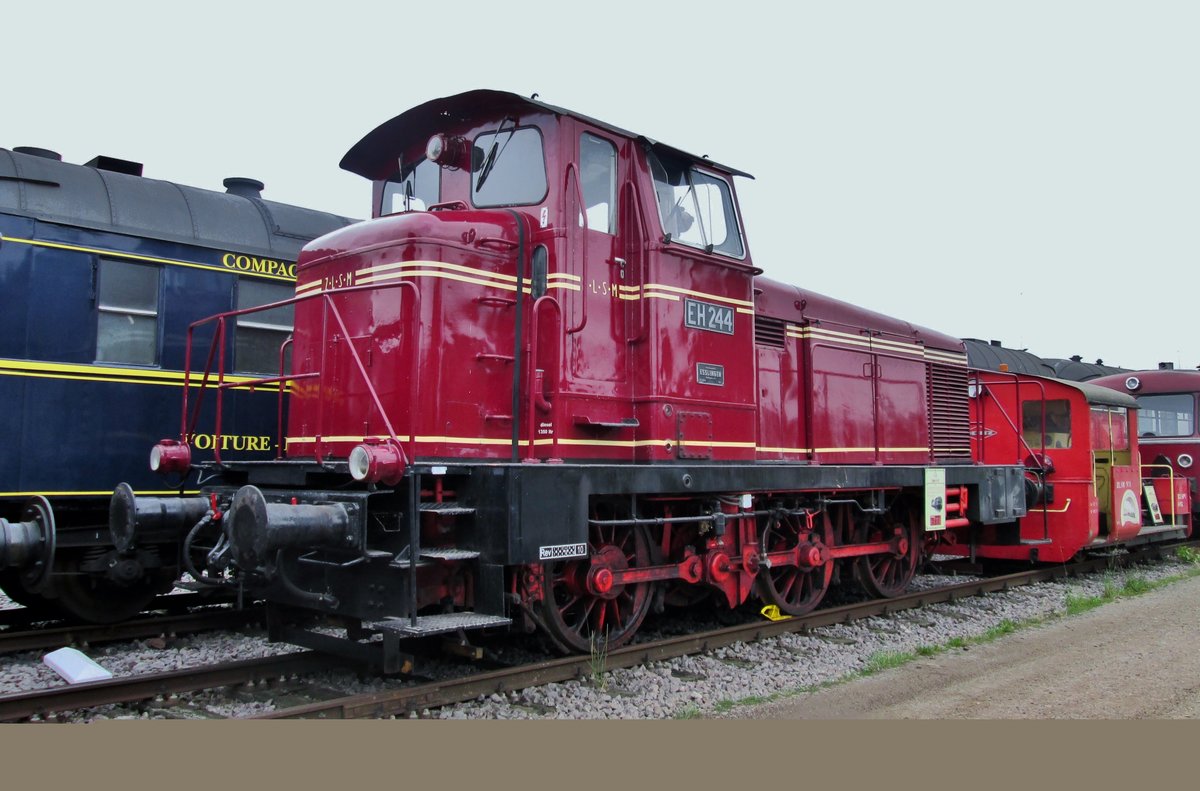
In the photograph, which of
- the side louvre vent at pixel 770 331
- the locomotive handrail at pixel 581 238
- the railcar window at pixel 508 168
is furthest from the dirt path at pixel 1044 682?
the railcar window at pixel 508 168

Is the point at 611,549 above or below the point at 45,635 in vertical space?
above

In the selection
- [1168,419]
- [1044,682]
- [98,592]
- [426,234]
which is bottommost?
[1044,682]

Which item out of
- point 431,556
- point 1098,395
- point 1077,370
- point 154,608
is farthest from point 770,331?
point 1077,370

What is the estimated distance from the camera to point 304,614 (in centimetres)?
655

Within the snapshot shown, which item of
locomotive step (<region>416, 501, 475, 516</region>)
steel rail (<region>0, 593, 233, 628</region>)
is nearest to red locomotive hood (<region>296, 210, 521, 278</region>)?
locomotive step (<region>416, 501, 475, 516</region>)

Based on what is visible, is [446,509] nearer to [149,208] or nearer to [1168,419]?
[149,208]

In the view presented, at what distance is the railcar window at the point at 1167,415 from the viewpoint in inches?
632

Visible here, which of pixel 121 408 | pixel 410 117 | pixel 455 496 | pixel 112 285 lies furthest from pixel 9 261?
pixel 455 496

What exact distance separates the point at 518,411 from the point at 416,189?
83.3 inches

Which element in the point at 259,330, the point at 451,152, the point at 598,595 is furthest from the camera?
the point at 259,330

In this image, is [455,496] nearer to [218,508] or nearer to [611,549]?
[611,549]

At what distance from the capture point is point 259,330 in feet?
28.9

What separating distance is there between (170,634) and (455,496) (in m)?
3.64

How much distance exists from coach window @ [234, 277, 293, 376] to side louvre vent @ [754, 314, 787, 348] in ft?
14.6
